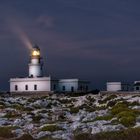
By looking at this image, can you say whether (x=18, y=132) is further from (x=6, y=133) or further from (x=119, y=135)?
(x=119, y=135)

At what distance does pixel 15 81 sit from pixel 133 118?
80.7 metres

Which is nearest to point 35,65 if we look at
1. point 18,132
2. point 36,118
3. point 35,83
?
point 35,83

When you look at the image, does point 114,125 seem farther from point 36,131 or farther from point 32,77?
point 32,77

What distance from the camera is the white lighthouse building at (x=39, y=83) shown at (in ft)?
334

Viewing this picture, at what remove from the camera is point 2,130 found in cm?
2461

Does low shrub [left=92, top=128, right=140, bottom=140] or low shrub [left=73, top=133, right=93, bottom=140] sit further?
low shrub [left=73, top=133, right=93, bottom=140]

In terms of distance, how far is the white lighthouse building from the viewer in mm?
101875

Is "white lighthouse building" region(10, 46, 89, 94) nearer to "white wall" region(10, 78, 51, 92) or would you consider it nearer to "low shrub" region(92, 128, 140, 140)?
"white wall" region(10, 78, 51, 92)

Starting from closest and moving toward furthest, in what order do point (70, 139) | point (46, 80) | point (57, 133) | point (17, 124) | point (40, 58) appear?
point (70, 139) → point (57, 133) → point (17, 124) → point (46, 80) → point (40, 58)

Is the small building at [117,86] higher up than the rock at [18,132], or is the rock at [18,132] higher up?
the small building at [117,86]

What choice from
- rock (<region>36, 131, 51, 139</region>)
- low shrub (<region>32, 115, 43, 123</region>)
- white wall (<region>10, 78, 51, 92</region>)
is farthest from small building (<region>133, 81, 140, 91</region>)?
rock (<region>36, 131, 51, 139</region>)

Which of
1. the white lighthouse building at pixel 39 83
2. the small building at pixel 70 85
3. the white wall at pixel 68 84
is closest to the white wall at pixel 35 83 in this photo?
the white lighthouse building at pixel 39 83

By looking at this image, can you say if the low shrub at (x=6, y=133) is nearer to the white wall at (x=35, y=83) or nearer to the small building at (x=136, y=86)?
the white wall at (x=35, y=83)

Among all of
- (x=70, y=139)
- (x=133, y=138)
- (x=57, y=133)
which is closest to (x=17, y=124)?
(x=57, y=133)
